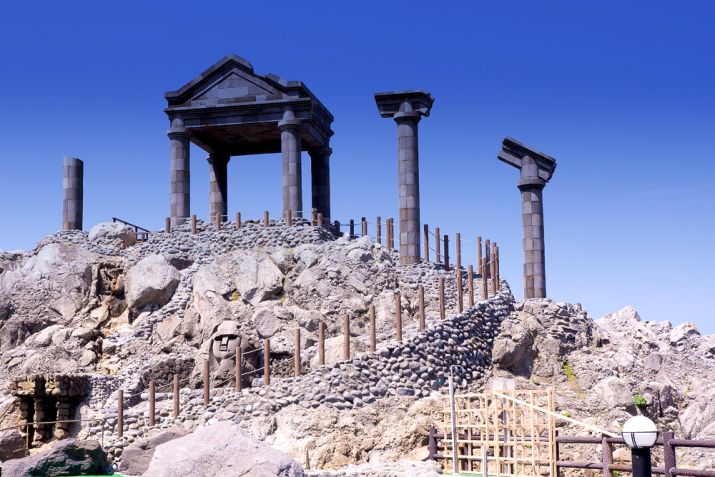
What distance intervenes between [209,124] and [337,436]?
2033 cm

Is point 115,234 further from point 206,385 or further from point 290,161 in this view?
point 206,385

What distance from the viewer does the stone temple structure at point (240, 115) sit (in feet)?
134

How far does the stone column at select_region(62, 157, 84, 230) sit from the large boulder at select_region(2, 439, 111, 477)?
2131 cm

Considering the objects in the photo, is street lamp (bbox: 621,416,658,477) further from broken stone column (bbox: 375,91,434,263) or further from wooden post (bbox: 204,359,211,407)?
broken stone column (bbox: 375,91,434,263)

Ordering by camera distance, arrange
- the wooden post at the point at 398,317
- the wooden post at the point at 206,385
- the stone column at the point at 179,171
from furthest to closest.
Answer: the stone column at the point at 179,171 < the wooden post at the point at 398,317 < the wooden post at the point at 206,385

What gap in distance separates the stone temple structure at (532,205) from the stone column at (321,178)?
35.6ft

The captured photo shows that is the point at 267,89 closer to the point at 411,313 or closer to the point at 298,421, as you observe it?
the point at 411,313

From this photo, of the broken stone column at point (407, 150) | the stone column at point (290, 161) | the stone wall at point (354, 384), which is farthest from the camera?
the stone column at point (290, 161)

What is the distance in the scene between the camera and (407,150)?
123ft

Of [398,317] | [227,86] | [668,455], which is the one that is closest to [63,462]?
[398,317]

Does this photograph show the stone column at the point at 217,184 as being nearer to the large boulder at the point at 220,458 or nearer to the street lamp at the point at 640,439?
the large boulder at the point at 220,458

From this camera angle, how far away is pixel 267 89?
41.7 meters

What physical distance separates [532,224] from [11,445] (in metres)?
20.1

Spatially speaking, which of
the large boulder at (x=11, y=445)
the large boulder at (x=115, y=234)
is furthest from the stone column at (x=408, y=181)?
the large boulder at (x=11, y=445)
